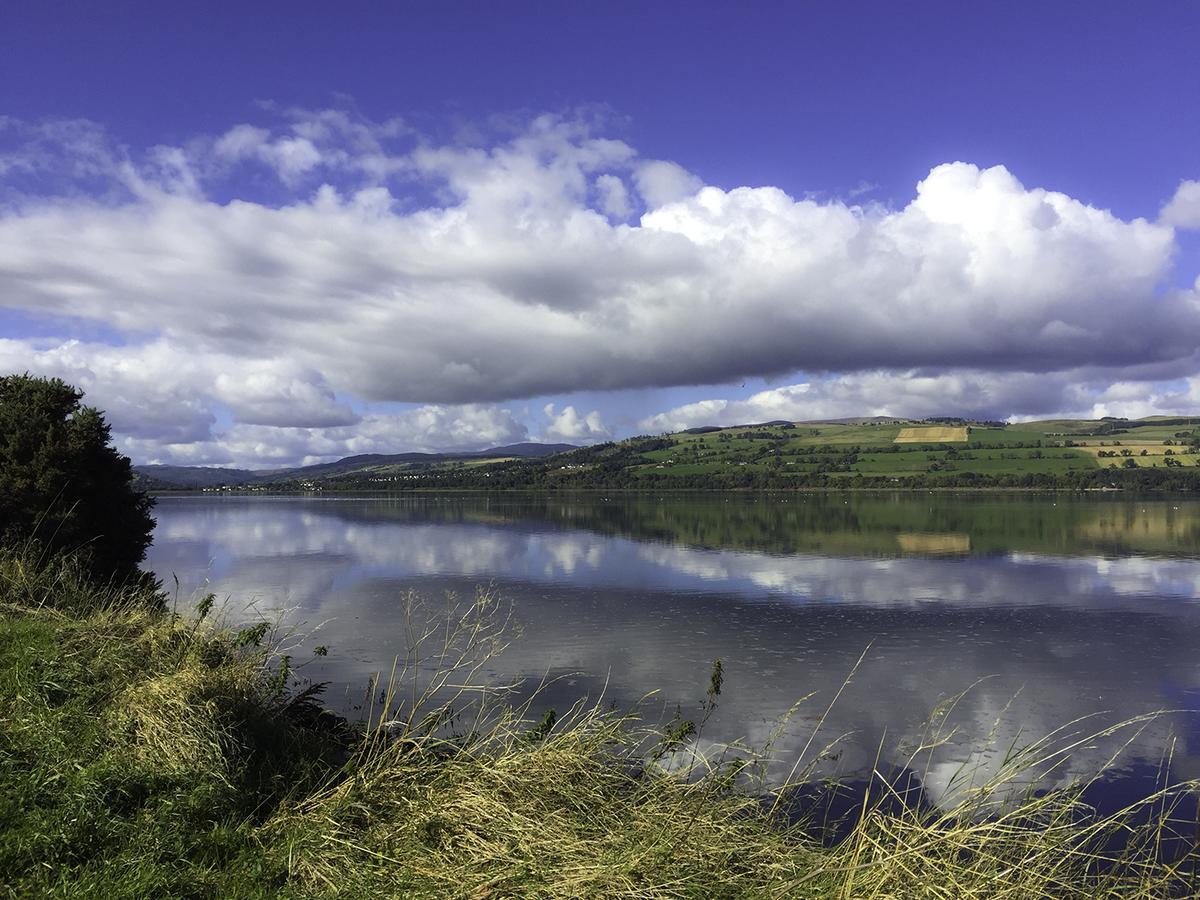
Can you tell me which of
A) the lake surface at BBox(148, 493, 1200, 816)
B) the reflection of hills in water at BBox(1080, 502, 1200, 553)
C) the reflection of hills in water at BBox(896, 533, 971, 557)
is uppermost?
the lake surface at BBox(148, 493, 1200, 816)

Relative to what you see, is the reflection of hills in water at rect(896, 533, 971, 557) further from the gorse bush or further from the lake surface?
the gorse bush

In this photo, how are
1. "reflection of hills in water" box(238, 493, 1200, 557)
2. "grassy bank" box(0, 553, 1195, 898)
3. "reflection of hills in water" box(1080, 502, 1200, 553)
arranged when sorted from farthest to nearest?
"reflection of hills in water" box(1080, 502, 1200, 553)
"reflection of hills in water" box(238, 493, 1200, 557)
"grassy bank" box(0, 553, 1195, 898)

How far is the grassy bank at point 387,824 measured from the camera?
5250 mm

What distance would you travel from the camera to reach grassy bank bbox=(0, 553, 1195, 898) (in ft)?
17.2

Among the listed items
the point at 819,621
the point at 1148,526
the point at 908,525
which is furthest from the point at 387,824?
the point at 1148,526

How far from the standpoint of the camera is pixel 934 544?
190ft

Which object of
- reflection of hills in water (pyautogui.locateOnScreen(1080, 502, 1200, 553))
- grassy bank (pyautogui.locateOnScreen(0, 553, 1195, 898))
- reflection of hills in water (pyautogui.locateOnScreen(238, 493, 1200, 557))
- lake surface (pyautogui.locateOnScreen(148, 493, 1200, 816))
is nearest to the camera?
grassy bank (pyautogui.locateOnScreen(0, 553, 1195, 898))

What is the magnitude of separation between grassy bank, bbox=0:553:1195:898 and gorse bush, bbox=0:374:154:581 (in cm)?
1217

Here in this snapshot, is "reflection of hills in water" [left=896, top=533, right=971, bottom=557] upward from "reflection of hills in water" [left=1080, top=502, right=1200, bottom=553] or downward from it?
upward

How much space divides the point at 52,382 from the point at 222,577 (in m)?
21.3

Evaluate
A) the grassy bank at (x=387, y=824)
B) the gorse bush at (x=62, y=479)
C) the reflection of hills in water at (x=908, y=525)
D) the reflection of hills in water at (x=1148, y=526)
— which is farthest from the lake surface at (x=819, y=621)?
the gorse bush at (x=62, y=479)

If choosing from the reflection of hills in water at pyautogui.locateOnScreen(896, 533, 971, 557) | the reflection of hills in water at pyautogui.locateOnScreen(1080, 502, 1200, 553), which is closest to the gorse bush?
the reflection of hills in water at pyautogui.locateOnScreen(896, 533, 971, 557)

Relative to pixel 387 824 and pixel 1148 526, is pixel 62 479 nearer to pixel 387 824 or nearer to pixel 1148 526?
pixel 387 824

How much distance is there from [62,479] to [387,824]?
17436 mm
